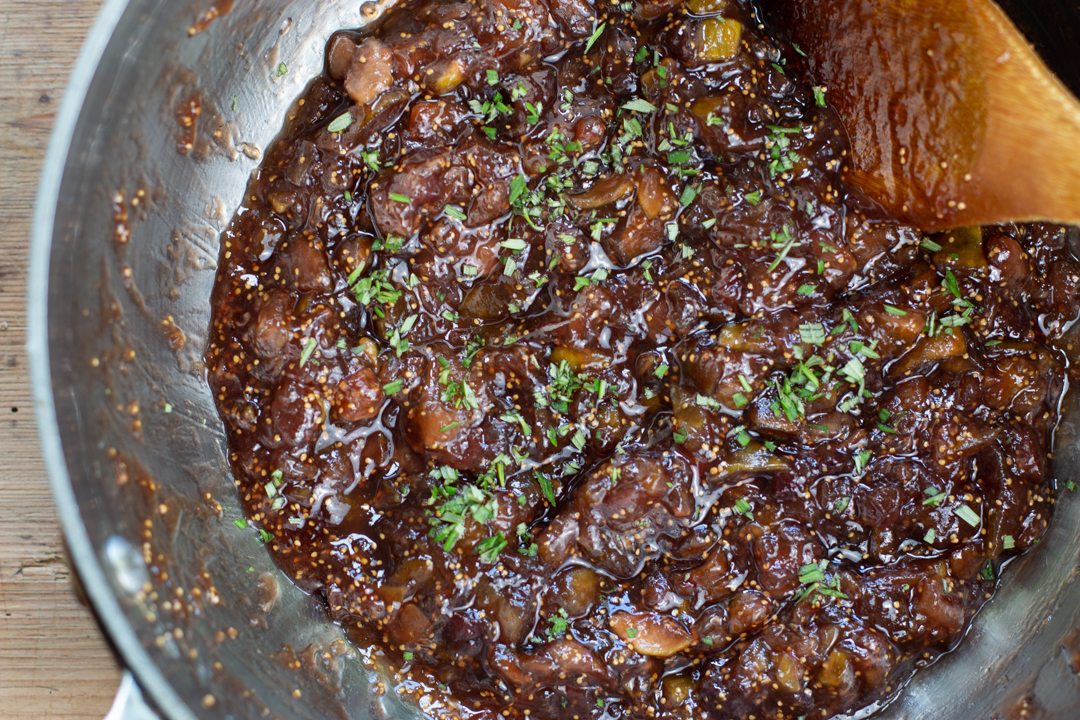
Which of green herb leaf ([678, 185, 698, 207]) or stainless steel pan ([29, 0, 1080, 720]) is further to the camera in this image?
green herb leaf ([678, 185, 698, 207])

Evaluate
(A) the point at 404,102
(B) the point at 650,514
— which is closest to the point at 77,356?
(A) the point at 404,102

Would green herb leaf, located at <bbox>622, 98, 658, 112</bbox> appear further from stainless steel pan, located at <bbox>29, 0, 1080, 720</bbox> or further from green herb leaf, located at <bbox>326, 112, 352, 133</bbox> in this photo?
stainless steel pan, located at <bbox>29, 0, 1080, 720</bbox>

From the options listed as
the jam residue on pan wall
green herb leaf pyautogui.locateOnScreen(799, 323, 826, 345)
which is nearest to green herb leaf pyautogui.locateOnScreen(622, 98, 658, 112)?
the jam residue on pan wall

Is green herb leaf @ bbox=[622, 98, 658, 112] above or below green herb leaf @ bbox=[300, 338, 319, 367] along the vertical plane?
above

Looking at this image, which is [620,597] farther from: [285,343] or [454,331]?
[285,343]

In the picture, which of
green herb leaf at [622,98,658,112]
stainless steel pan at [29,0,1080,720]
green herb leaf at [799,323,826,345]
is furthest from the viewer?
green herb leaf at [622,98,658,112]
